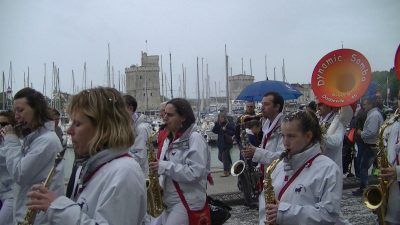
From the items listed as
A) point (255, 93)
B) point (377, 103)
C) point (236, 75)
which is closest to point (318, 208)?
point (377, 103)

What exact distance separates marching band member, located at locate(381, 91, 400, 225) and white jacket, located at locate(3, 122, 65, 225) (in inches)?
129

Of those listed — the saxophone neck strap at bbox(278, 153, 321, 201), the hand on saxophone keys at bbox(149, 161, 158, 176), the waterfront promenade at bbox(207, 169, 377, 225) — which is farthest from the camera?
the waterfront promenade at bbox(207, 169, 377, 225)

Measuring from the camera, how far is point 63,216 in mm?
2146

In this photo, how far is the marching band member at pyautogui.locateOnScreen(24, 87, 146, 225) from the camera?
2186mm

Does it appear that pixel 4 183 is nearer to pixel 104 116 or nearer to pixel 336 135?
pixel 104 116

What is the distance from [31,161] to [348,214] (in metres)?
6.14

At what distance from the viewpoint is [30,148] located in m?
4.11

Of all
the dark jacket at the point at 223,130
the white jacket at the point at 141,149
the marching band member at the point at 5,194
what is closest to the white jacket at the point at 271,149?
the white jacket at the point at 141,149

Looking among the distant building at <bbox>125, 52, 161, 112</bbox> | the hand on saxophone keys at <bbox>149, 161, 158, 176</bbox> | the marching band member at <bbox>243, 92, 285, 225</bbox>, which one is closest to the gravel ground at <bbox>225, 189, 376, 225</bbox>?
the marching band member at <bbox>243, 92, 285, 225</bbox>

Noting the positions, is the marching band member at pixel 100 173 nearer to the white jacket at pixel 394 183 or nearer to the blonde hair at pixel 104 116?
the blonde hair at pixel 104 116

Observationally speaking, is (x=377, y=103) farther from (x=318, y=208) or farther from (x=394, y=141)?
(x=318, y=208)

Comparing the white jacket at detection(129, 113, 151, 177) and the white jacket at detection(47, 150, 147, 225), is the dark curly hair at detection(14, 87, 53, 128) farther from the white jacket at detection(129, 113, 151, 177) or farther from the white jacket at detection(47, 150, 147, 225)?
the white jacket at detection(47, 150, 147, 225)

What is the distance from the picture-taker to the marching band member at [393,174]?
4.41m

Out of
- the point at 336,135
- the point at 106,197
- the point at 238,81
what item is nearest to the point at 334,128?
the point at 336,135
